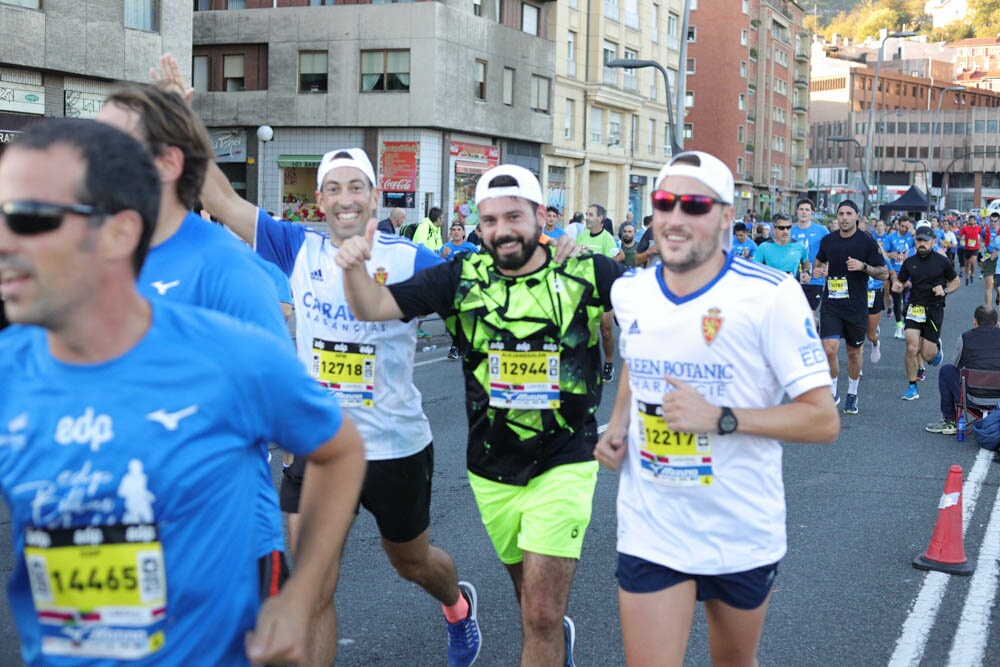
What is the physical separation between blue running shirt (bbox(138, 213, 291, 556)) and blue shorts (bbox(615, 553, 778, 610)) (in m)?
1.19

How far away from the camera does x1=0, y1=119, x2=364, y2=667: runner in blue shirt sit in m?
1.91

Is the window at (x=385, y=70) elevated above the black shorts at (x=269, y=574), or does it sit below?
above

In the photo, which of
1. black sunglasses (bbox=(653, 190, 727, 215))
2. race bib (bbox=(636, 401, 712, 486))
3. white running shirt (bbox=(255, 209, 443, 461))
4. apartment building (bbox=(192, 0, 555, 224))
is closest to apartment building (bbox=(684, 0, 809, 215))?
apartment building (bbox=(192, 0, 555, 224))

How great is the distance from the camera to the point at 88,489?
78.2 inches

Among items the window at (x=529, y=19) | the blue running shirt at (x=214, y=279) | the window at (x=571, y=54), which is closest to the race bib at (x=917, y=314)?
the blue running shirt at (x=214, y=279)

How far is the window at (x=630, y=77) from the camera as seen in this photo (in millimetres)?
52444

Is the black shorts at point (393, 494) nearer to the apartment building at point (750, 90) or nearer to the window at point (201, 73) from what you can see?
the window at point (201, 73)

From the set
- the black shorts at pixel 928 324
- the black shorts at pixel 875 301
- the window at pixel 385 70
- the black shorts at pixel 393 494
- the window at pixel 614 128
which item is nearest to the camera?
the black shorts at pixel 393 494

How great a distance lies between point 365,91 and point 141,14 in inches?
543

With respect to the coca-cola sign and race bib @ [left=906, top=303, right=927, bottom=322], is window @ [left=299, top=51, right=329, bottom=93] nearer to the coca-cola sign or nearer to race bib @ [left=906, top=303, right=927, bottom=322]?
the coca-cola sign

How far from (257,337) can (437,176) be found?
119 ft

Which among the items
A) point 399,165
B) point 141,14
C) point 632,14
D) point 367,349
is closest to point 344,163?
point 367,349

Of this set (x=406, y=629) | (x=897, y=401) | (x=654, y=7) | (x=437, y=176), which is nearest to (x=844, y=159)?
(x=654, y=7)

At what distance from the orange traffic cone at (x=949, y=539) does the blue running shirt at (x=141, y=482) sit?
5.15m
